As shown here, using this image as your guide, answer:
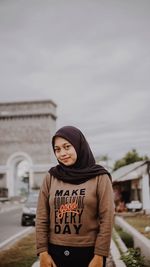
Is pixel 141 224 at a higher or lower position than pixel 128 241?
higher

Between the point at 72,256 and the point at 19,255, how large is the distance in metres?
6.90

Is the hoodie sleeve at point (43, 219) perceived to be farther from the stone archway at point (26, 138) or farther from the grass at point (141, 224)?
the stone archway at point (26, 138)

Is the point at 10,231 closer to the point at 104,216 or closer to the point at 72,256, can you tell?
the point at 72,256

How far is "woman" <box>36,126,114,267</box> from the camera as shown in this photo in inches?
129

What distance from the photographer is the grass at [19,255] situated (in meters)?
8.61

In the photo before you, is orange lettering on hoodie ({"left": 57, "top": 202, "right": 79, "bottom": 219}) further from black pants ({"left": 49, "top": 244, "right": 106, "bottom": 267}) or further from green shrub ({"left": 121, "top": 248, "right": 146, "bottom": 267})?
green shrub ({"left": 121, "top": 248, "right": 146, "bottom": 267})

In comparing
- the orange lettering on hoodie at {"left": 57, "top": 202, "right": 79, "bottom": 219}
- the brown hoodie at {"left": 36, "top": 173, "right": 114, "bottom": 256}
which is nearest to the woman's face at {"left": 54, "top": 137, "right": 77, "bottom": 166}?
the brown hoodie at {"left": 36, "top": 173, "right": 114, "bottom": 256}

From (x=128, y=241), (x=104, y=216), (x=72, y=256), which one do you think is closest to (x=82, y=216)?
(x=104, y=216)

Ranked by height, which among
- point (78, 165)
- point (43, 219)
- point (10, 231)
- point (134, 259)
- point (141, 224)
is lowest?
point (134, 259)

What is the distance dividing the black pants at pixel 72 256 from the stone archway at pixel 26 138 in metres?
62.7

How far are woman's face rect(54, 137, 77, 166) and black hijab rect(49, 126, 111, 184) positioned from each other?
32 millimetres

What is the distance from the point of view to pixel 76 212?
131 inches

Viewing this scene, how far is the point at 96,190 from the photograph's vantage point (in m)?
3.34

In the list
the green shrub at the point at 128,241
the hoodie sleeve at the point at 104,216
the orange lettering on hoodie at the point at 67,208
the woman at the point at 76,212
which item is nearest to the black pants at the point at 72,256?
the woman at the point at 76,212
